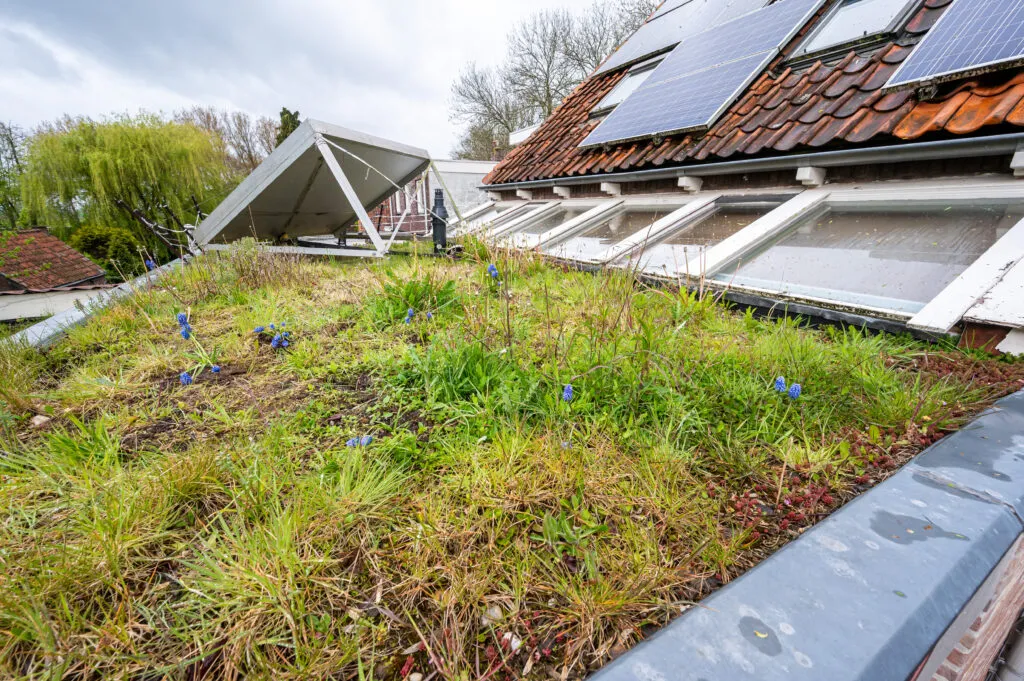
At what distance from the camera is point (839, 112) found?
3084 millimetres

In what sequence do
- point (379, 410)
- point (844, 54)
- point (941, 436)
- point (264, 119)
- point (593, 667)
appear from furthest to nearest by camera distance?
point (264, 119) → point (844, 54) → point (379, 410) → point (941, 436) → point (593, 667)

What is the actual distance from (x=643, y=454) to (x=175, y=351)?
2385mm

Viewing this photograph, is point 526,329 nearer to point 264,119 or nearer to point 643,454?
point 643,454

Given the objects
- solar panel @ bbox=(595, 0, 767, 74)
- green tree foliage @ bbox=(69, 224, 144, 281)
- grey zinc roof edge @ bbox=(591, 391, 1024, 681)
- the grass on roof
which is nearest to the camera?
grey zinc roof edge @ bbox=(591, 391, 1024, 681)

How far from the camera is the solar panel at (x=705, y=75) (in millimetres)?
4031

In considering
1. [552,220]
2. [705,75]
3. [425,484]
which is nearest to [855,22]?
[705,75]

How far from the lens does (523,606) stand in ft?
2.90

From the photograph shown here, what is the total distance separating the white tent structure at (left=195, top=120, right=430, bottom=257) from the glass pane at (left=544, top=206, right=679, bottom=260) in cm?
203

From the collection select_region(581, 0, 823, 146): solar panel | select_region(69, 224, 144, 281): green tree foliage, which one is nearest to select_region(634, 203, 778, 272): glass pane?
A: select_region(581, 0, 823, 146): solar panel

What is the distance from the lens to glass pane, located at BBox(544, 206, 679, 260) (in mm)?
3891

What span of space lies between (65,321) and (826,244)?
5094 millimetres

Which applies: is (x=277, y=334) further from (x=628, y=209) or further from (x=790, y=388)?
(x=628, y=209)

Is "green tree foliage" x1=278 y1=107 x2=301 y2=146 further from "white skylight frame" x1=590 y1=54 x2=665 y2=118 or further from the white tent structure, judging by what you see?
"white skylight frame" x1=590 y1=54 x2=665 y2=118

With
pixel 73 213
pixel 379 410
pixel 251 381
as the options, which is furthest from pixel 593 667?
pixel 73 213
